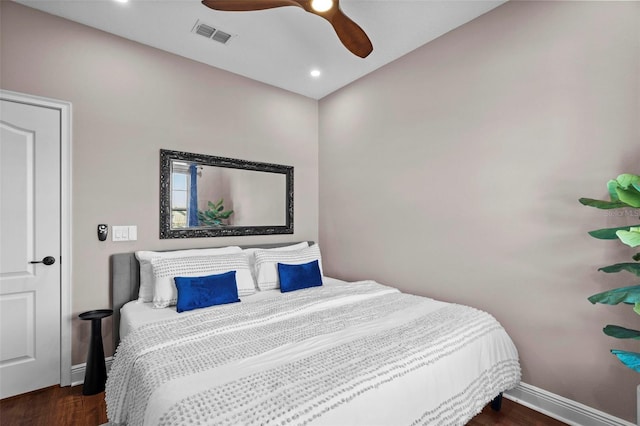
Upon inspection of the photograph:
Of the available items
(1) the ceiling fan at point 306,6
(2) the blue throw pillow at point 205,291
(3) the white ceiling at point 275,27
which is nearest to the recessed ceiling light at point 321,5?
(1) the ceiling fan at point 306,6

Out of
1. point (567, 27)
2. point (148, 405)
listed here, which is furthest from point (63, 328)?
→ point (567, 27)

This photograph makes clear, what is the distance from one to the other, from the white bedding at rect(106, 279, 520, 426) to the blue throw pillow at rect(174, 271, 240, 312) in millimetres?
101

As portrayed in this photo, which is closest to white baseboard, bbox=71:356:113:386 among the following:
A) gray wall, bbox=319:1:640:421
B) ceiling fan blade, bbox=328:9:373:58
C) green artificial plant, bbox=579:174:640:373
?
gray wall, bbox=319:1:640:421

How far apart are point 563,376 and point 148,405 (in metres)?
2.42

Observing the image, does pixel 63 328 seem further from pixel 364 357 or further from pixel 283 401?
pixel 364 357

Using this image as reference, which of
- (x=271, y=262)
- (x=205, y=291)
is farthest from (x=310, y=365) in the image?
(x=271, y=262)

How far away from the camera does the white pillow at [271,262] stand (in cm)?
292

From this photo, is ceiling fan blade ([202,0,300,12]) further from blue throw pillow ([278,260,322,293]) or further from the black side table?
the black side table

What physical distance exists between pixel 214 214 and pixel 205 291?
1004 millimetres

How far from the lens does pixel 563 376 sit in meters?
2.01

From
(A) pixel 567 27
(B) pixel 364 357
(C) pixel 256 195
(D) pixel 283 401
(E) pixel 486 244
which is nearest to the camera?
(D) pixel 283 401

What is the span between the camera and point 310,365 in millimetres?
1417

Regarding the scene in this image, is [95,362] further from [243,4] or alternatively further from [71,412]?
[243,4]

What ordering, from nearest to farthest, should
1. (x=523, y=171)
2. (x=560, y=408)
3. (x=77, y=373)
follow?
(x=560, y=408), (x=523, y=171), (x=77, y=373)
